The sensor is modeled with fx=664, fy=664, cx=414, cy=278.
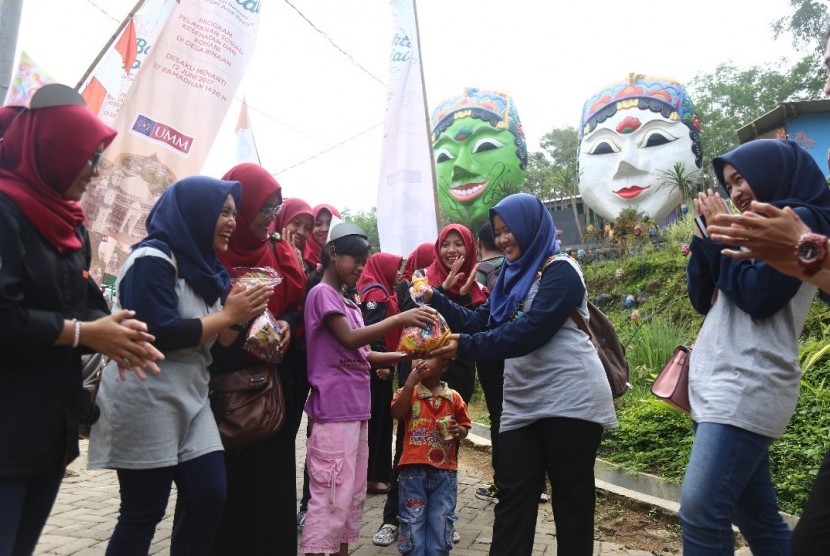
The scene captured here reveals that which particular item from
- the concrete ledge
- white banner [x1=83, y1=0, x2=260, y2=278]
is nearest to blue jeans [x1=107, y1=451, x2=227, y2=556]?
white banner [x1=83, y1=0, x2=260, y2=278]

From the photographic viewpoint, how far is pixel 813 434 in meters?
4.31

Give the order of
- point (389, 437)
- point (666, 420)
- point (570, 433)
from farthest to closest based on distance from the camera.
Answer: point (666, 420), point (389, 437), point (570, 433)

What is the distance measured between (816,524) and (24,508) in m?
2.27

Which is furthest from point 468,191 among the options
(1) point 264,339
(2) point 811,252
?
(2) point 811,252

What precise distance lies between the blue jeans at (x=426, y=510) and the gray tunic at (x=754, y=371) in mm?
1380

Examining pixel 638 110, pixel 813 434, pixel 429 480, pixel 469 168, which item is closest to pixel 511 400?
pixel 429 480

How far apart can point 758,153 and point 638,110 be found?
12.9 m

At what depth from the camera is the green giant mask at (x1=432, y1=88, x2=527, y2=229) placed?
17.0 meters

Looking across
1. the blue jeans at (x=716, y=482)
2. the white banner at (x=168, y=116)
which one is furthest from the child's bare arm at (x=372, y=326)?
the white banner at (x=168, y=116)

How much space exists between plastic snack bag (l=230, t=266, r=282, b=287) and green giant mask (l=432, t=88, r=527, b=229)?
1432 centimetres

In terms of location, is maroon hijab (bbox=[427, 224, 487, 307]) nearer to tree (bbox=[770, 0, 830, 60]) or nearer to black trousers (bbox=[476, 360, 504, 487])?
black trousers (bbox=[476, 360, 504, 487])

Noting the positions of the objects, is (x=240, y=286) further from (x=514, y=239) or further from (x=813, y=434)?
(x=813, y=434)

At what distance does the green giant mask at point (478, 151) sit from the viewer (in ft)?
55.9

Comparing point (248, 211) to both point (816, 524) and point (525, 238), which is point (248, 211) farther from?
point (816, 524)
